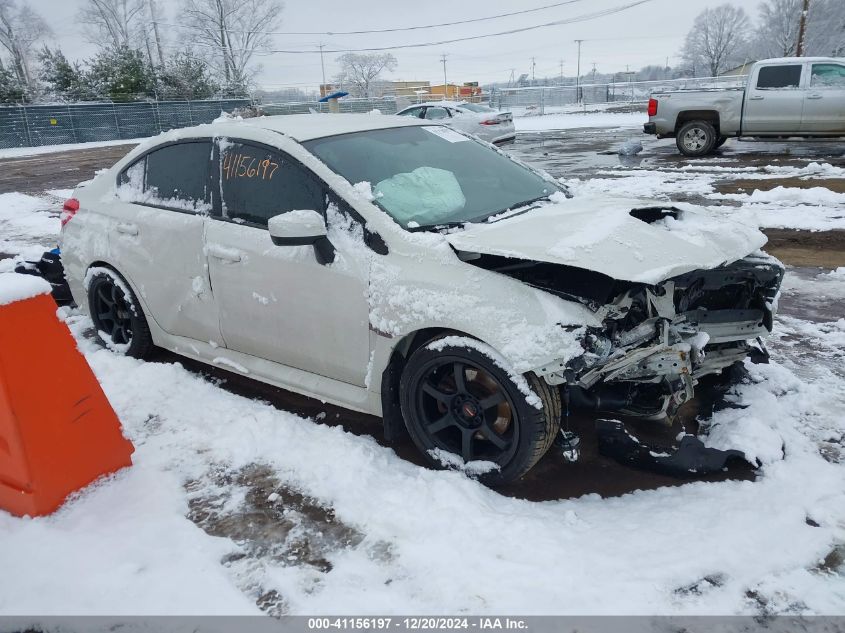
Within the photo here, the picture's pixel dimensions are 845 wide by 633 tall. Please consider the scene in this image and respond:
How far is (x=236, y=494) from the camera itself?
114 inches

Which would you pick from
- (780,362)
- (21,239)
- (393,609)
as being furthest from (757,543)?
(21,239)

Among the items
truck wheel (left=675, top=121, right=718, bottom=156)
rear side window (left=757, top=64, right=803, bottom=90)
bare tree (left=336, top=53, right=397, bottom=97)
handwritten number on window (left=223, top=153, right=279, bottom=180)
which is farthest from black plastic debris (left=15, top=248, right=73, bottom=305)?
bare tree (left=336, top=53, right=397, bottom=97)

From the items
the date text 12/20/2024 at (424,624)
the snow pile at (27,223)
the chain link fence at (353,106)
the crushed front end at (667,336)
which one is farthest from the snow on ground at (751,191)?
the chain link fence at (353,106)

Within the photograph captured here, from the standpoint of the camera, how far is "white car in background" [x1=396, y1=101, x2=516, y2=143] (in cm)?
1659

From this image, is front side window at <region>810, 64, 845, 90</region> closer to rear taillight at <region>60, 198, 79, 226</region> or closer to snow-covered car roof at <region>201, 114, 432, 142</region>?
snow-covered car roof at <region>201, 114, 432, 142</region>

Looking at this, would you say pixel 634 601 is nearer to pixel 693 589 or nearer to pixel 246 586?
pixel 693 589

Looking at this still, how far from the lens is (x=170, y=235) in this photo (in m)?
3.79

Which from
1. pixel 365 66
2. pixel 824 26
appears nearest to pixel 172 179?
pixel 824 26

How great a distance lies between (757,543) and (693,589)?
0.40 meters

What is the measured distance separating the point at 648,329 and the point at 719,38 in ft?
315

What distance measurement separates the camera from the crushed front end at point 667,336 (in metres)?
2.62

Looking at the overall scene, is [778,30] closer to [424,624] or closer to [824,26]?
[824,26]

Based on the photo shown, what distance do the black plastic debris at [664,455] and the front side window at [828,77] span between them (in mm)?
13183

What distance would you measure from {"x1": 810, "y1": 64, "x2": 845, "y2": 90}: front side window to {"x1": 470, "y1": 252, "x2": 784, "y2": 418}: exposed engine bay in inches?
488
